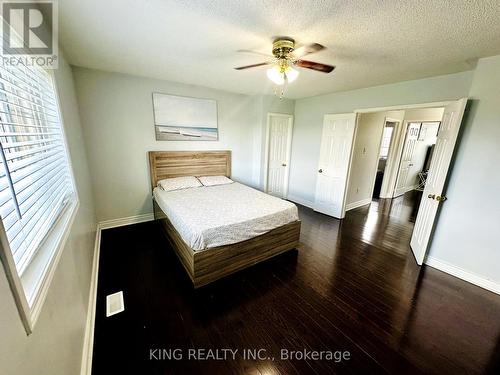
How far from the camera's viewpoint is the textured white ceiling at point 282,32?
138cm

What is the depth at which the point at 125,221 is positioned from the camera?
3.34m

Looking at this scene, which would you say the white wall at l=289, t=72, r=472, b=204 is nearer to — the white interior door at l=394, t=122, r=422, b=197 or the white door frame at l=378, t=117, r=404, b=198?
the white door frame at l=378, t=117, r=404, b=198

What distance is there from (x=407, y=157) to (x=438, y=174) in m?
3.47

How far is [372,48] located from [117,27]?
226 centimetres

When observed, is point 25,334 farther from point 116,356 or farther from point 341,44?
point 341,44

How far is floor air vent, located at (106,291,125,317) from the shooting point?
1757 millimetres

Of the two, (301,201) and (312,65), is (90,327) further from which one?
(301,201)

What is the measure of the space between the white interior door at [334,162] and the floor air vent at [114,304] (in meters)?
3.56

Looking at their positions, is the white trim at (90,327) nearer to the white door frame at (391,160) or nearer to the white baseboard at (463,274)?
the white baseboard at (463,274)

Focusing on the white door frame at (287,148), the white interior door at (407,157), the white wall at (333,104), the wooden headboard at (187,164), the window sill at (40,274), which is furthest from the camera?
the white interior door at (407,157)

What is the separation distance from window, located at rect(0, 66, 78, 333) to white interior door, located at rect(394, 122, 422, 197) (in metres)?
6.28

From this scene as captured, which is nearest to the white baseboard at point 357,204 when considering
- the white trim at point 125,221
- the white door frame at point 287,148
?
the white door frame at point 287,148

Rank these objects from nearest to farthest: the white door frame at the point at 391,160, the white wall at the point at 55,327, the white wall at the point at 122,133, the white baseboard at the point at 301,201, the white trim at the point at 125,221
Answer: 1. the white wall at the point at 55,327
2. the white wall at the point at 122,133
3. the white trim at the point at 125,221
4. the white baseboard at the point at 301,201
5. the white door frame at the point at 391,160

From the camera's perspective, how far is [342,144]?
3.69m
